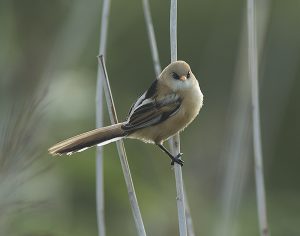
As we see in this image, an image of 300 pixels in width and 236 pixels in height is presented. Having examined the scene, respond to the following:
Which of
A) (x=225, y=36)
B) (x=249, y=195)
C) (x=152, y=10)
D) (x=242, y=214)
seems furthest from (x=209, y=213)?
(x=152, y=10)

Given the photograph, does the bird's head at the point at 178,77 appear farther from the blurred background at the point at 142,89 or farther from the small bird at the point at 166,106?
the blurred background at the point at 142,89

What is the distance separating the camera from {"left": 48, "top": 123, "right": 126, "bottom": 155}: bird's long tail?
8.54 ft

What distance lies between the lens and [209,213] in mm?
4562

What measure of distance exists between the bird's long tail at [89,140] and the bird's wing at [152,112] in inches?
3.6

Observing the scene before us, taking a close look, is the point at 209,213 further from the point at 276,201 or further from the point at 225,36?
the point at 225,36

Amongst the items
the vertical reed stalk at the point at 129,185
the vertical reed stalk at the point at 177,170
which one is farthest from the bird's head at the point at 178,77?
the vertical reed stalk at the point at 129,185

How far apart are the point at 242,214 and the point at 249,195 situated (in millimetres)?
437

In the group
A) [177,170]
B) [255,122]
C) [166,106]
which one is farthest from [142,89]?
[177,170]

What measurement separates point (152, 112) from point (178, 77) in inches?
8.2

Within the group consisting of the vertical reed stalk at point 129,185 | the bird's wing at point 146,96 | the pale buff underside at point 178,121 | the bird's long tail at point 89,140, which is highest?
the bird's wing at point 146,96

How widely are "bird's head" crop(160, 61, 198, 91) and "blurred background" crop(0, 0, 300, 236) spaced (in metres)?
0.55

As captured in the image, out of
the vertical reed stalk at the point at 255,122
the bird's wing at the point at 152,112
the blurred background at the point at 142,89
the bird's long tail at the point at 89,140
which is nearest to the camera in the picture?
the bird's long tail at the point at 89,140

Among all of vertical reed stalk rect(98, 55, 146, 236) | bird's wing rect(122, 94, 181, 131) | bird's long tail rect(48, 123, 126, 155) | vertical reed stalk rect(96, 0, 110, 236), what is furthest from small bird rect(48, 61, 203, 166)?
vertical reed stalk rect(98, 55, 146, 236)

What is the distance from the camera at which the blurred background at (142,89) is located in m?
3.93
